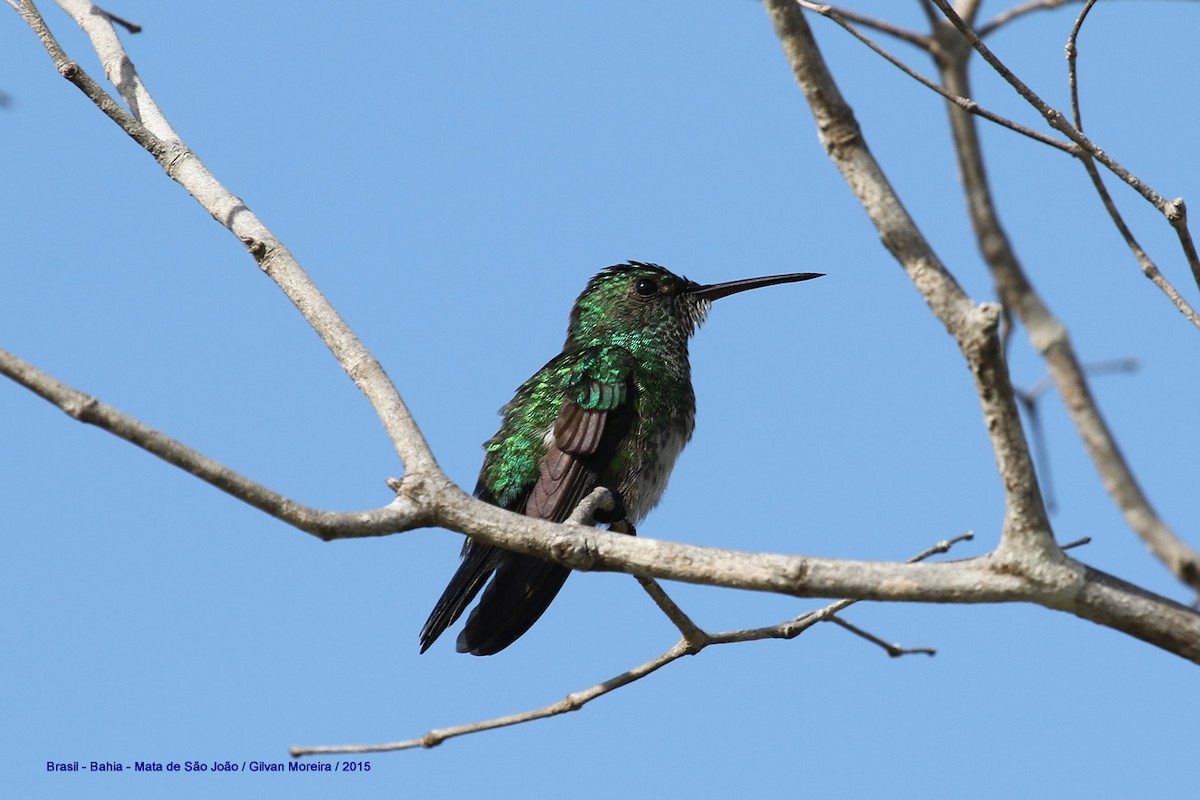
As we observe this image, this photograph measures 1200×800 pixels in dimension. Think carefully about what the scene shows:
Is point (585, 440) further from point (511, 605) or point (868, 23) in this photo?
point (868, 23)

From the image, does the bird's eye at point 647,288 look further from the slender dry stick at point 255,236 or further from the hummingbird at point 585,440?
the slender dry stick at point 255,236

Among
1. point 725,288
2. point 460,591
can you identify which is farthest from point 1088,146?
point 725,288

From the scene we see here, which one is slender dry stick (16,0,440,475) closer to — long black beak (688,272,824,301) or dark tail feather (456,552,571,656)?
dark tail feather (456,552,571,656)

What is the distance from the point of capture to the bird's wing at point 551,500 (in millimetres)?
5355

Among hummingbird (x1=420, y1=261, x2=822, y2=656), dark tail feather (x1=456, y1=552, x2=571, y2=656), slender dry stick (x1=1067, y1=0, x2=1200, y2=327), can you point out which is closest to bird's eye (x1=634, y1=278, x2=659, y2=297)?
hummingbird (x1=420, y1=261, x2=822, y2=656)

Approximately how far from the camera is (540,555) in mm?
3018

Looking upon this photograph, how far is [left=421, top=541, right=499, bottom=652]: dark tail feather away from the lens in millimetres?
5246

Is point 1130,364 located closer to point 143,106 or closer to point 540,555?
point 540,555

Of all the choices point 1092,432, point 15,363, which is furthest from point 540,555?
point 1092,432

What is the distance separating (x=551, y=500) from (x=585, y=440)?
36cm

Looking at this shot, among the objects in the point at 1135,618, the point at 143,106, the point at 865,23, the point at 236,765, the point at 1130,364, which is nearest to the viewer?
the point at 1135,618

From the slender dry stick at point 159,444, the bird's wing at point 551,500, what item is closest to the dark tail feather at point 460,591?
the bird's wing at point 551,500

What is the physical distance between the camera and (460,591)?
5.27 metres

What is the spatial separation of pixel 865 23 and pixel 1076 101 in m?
0.57
